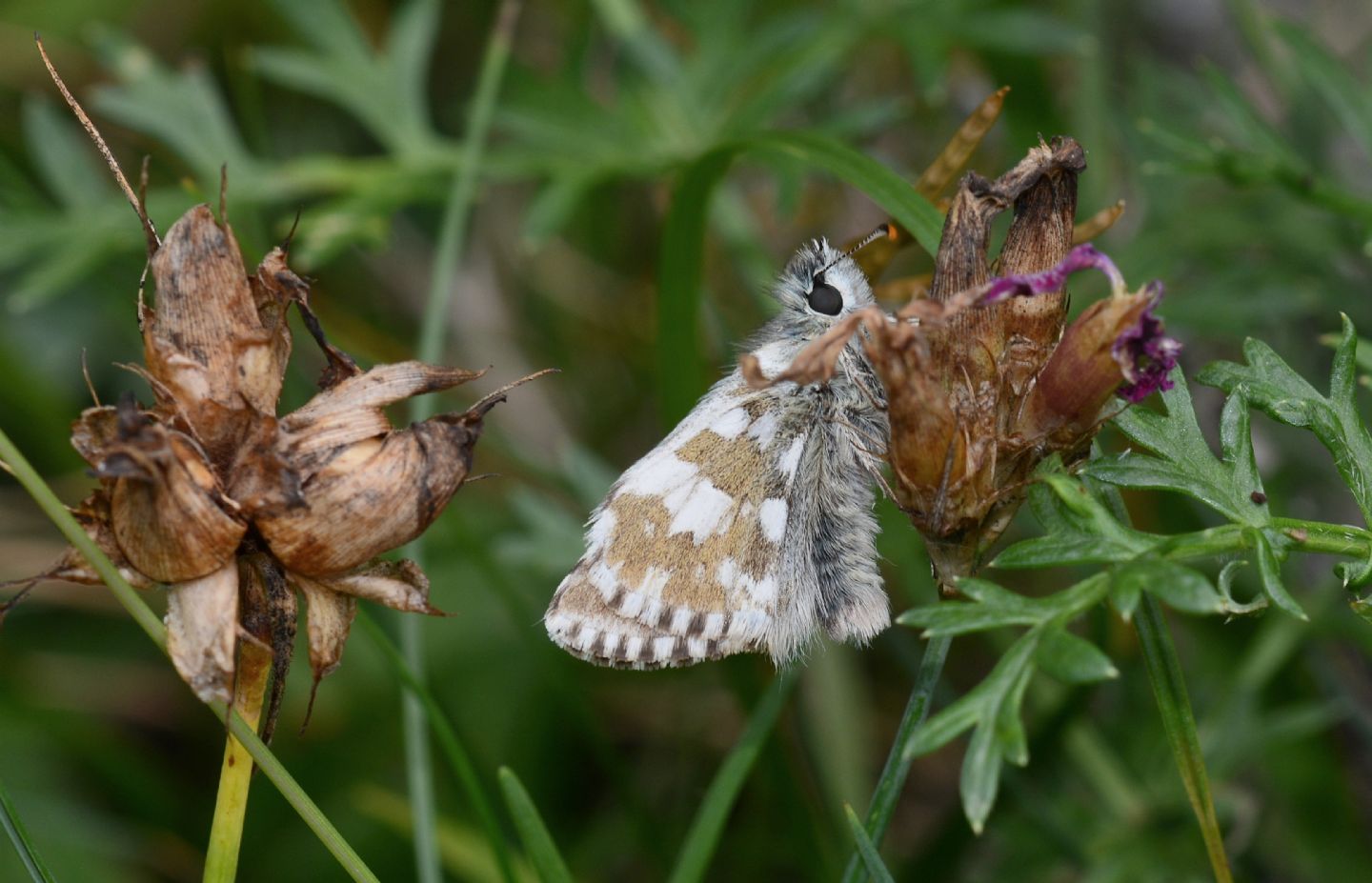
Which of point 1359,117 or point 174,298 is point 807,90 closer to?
point 1359,117

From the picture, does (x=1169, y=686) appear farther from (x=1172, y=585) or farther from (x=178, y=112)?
(x=178, y=112)

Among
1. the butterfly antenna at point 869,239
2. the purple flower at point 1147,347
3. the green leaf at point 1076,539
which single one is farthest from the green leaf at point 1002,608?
the butterfly antenna at point 869,239

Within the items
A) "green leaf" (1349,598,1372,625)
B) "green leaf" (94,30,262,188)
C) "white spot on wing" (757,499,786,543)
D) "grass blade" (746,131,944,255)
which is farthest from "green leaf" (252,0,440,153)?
"green leaf" (1349,598,1372,625)

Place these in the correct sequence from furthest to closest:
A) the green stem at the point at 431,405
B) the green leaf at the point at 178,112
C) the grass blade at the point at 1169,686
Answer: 1. the green leaf at the point at 178,112
2. the green stem at the point at 431,405
3. the grass blade at the point at 1169,686

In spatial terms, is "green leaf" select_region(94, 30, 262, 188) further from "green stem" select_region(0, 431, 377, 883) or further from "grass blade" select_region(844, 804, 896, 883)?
"grass blade" select_region(844, 804, 896, 883)

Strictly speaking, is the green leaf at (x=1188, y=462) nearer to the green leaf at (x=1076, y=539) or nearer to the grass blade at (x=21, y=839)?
the green leaf at (x=1076, y=539)

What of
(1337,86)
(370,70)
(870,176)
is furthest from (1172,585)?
(370,70)
